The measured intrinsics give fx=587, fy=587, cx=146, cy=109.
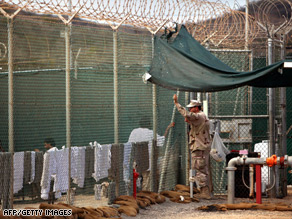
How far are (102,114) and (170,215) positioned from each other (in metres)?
2.16

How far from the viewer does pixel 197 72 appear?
9391mm

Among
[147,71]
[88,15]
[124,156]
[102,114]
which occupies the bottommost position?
[124,156]

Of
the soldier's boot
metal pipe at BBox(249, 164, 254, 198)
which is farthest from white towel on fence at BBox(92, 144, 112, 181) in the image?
metal pipe at BBox(249, 164, 254, 198)

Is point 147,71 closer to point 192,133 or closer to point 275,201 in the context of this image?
point 192,133

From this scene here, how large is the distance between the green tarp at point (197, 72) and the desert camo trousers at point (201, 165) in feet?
5.90

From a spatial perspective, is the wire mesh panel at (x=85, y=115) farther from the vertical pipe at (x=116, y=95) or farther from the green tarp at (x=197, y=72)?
the green tarp at (x=197, y=72)

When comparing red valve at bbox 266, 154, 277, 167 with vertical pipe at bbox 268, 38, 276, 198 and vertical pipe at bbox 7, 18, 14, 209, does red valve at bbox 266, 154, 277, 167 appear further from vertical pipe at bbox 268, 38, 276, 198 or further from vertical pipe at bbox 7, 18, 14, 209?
vertical pipe at bbox 7, 18, 14, 209

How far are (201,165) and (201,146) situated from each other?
35 cm

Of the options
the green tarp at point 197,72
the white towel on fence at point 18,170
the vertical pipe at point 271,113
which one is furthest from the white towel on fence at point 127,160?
the vertical pipe at point 271,113

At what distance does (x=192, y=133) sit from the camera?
10922 mm

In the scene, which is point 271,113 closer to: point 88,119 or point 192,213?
point 192,213

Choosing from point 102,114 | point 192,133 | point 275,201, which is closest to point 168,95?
point 192,133

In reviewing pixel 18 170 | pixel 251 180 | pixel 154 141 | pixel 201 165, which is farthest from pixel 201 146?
pixel 18 170

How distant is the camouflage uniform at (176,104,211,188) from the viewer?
10.8 m
